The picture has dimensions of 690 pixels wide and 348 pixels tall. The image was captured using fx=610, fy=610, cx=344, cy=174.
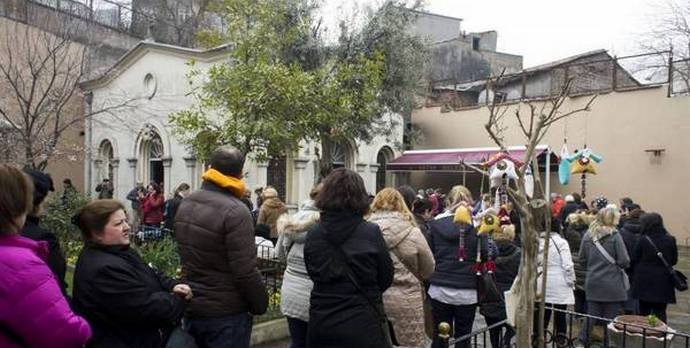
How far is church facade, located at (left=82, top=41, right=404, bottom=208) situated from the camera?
19578 mm

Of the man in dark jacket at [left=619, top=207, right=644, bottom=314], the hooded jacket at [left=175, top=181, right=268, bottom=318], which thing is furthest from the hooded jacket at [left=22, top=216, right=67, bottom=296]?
the man in dark jacket at [left=619, top=207, right=644, bottom=314]

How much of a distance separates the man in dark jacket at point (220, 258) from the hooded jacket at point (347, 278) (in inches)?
16.2

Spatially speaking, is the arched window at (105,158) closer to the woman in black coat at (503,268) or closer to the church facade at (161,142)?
the church facade at (161,142)

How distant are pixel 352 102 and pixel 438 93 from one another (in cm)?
1379

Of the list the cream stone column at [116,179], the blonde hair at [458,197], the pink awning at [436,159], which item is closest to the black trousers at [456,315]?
the blonde hair at [458,197]

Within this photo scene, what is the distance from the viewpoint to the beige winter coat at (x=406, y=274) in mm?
4168

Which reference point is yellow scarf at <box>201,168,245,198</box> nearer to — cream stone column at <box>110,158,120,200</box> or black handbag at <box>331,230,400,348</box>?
black handbag at <box>331,230,400,348</box>

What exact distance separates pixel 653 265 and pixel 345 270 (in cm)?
495

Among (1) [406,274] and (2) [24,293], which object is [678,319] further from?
(2) [24,293]

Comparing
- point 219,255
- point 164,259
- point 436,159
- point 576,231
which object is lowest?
point 164,259

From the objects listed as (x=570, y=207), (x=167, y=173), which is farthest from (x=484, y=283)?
(x=167, y=173)

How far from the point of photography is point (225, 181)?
383 centimetres

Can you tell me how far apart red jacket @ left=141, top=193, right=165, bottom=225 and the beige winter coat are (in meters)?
10.2

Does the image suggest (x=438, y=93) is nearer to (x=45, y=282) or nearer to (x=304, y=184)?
(x=304, y=184)
